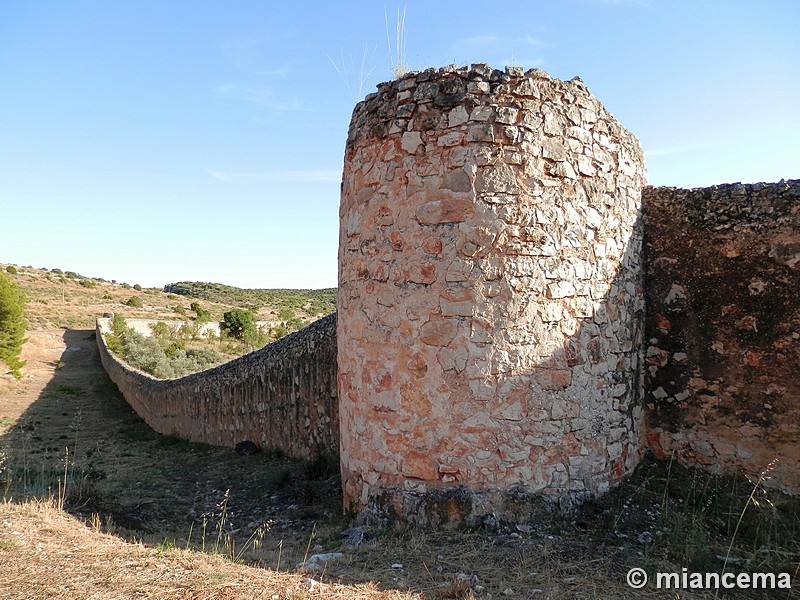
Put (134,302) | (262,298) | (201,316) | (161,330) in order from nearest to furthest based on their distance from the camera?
(161,330) → (201,316) → (134,302) → (262,298)

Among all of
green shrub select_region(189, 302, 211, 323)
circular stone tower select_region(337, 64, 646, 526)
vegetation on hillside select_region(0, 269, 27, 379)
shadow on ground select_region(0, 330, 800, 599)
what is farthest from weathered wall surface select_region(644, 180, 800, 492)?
green shrub select_region(189, 302, 211, 323)

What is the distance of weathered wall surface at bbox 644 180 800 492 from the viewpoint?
4.53 m

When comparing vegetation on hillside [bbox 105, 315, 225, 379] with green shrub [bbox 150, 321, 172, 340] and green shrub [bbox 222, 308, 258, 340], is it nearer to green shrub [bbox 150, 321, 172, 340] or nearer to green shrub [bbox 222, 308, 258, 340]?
green shrub [bbox 150, 321, 172, 340]

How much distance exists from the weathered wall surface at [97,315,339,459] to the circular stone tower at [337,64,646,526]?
278cm

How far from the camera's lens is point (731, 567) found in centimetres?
365

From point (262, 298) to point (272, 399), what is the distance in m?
52.2

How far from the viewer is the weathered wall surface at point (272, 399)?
7.31 meters

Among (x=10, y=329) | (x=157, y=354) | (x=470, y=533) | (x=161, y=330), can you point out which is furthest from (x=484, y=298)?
(x=161, y=330)

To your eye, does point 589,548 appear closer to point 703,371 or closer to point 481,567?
point 481,567

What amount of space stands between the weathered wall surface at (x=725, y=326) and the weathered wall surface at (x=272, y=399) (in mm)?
3838

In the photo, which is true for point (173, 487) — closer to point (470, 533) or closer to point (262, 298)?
point (470, 533)

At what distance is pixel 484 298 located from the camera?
163 inches

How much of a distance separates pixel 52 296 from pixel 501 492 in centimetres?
4851

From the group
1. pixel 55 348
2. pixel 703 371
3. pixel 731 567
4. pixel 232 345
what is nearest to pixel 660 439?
pixel 703 371
